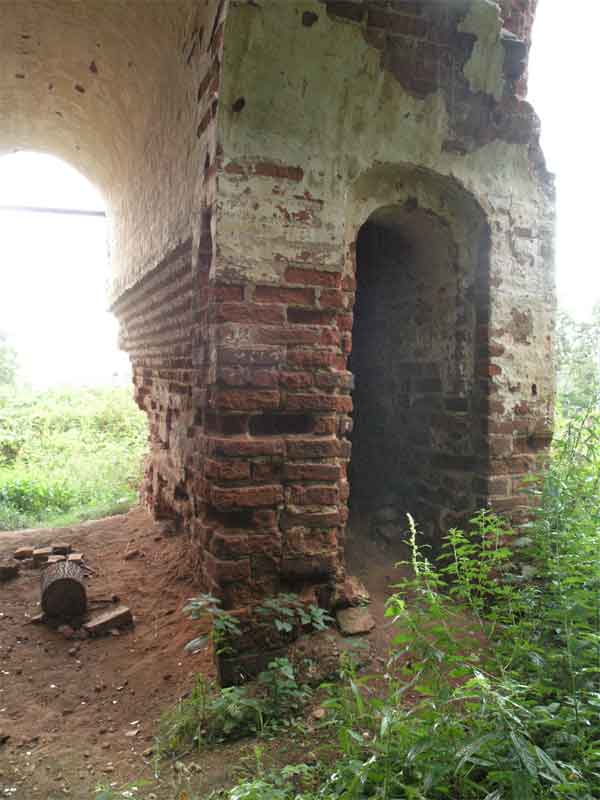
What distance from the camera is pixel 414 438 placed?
422 cm

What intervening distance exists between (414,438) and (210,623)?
1.94 m

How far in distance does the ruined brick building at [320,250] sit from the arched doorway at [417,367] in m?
0.02

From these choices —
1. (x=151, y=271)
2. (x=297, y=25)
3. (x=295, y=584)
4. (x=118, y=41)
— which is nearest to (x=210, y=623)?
(x=295, y=584)

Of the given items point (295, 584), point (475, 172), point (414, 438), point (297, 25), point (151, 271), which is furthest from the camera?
point (151, 271)

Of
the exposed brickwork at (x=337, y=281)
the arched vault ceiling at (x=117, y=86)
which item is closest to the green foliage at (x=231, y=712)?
the exposed brickwork at (x=337, y=281)

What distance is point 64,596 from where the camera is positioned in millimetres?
3725

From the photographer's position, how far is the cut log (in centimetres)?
370

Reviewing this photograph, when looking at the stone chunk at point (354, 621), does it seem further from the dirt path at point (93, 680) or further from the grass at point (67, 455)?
the grass at point (67, 455)

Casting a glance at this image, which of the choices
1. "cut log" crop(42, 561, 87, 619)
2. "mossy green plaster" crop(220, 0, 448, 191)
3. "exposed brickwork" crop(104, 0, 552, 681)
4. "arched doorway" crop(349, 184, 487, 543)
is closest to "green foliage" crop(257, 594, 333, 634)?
"exposed brickwork" crop(104, 0, 552, 681)

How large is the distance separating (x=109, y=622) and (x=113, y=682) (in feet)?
1.73

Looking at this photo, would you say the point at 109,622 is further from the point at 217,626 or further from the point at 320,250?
the point at 320,250

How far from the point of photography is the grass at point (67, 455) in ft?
24.0

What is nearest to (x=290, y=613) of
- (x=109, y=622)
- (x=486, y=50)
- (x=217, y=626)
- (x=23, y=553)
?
(x=217, y=626)

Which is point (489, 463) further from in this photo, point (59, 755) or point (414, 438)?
point (59, 755)
